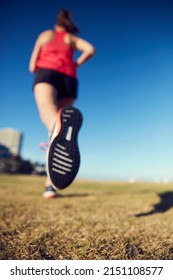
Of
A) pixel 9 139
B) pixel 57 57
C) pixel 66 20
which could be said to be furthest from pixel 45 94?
pixel 9 139

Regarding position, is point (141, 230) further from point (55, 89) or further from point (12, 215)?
point (55, 89)

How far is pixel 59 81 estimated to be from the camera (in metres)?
1.83

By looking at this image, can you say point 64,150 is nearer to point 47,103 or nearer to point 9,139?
point 47,103

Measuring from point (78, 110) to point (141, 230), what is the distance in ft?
2.54

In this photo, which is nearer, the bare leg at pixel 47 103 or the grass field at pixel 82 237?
the grass field at pixel 82 237

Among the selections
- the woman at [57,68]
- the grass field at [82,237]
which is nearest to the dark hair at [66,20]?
the woman at [57,68]

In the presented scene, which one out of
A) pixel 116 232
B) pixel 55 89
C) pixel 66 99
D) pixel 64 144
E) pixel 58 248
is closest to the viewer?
pixel 58 248

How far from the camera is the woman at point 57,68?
171 centimetres

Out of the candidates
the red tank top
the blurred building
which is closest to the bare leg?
the red tank top

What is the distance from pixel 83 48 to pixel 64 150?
3.47 ft

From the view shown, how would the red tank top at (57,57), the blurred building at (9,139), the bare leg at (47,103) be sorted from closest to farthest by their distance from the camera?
the bare leg at (47,103) < the red tank top at (57,57) < the blurred building at (9,139)

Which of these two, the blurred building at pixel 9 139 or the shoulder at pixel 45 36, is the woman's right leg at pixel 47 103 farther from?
the blurred building at pixel 9 139

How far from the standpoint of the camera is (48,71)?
181cm
